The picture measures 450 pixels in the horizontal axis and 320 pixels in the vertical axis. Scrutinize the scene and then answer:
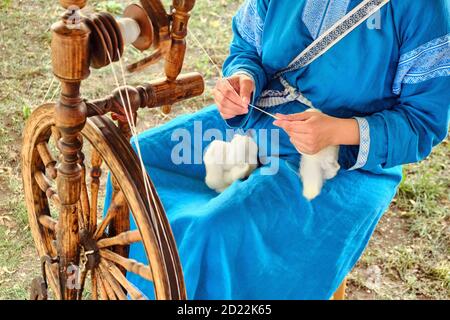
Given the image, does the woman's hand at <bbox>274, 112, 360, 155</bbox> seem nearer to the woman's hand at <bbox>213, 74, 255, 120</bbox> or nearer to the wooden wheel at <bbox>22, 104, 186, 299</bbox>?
the woman's hand at <bbox>213, 74, 255, 120</bbox>

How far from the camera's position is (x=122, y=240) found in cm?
131

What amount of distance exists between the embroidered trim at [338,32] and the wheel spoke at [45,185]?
63cm

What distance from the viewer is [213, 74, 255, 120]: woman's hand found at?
60.4 inches

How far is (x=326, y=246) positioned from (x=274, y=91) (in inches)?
16.2

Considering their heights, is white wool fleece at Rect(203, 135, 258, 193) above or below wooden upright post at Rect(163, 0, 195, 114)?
below

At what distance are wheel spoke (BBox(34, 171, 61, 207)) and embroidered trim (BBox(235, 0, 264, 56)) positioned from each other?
0.61 m

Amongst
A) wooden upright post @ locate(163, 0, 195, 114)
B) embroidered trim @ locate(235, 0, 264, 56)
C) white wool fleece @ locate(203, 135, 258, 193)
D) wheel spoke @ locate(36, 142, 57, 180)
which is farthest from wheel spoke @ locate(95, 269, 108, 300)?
embroidered trim @ locate(235, 0, 264, 56)

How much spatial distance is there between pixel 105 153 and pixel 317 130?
1.55 feet

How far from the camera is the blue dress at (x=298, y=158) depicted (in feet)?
4.70

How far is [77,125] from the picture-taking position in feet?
3.79

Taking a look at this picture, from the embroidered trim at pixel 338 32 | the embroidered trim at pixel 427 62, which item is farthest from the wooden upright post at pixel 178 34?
the embroidered trim at pixel 427 62

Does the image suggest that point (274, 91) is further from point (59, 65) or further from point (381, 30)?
point (59, 65)

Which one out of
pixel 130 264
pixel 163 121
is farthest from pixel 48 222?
pixel 163 121

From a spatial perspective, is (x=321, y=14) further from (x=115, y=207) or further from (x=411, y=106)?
(x=115, y=207)
